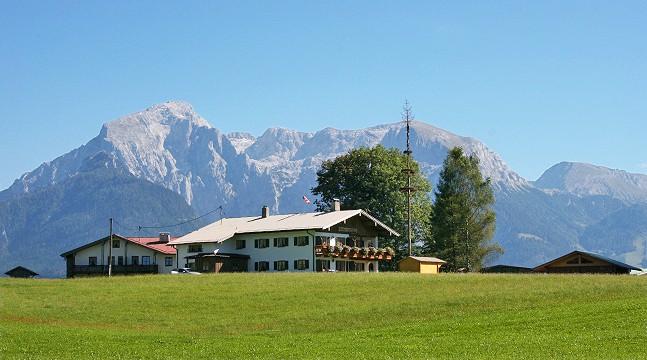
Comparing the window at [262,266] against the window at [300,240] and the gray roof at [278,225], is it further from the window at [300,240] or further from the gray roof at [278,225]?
the window at [300,240]

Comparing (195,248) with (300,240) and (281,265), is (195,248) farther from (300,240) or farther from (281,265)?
(300,240)

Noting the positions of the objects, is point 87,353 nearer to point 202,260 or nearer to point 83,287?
point 83,287

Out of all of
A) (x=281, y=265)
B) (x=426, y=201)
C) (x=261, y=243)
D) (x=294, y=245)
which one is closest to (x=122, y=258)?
(x=261, y=243)

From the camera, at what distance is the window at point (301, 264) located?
93312mm

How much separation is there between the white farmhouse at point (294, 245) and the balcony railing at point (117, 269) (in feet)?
29.2

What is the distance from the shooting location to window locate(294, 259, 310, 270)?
93312 millimetres

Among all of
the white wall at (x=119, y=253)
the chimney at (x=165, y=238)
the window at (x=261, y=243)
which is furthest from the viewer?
the chimney at (x=165, y=238)

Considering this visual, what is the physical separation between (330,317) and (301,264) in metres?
40.7

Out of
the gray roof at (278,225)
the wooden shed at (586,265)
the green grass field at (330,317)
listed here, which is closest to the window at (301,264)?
the gray roof at (278,225)

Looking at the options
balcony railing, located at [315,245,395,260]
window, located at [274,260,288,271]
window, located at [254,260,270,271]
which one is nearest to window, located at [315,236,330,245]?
balcony railing, located at [315,245,395,260]

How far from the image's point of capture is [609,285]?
57.9 m

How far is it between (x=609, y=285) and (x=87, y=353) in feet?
113

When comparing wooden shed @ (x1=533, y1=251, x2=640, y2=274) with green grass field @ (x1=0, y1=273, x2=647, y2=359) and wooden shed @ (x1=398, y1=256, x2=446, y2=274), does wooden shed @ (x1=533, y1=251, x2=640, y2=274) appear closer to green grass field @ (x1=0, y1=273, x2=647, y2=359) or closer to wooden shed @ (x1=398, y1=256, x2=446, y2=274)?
wooden shed @ (x1=398, y1=256, x2=446, y2=274)

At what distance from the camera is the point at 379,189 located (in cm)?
11594
